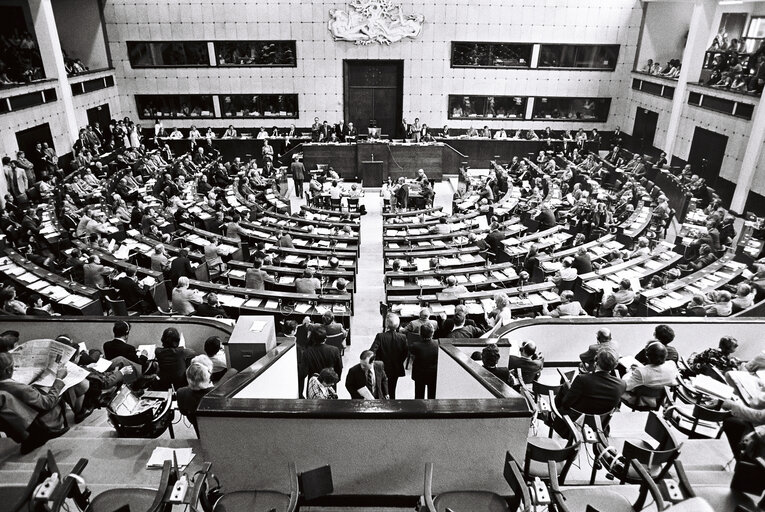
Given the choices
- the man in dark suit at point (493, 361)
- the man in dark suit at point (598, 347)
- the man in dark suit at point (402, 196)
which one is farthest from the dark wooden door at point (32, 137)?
the man in dark suit at point (598, 347)

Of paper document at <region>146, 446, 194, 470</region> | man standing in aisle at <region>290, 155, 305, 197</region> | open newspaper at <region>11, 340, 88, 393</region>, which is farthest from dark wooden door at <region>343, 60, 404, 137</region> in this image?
paper document at <region>146, 446, 194, 470</region>

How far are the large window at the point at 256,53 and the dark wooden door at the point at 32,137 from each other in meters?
7.99

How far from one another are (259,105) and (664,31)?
60.7 feet

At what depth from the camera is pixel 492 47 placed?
2322 centimetres

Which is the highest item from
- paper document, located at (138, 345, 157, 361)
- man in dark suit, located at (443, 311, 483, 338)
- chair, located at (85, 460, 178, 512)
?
chair, located at (85, 460, 178, 512)

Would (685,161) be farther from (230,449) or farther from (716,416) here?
(230,449)

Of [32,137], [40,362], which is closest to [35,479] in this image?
[40,362]

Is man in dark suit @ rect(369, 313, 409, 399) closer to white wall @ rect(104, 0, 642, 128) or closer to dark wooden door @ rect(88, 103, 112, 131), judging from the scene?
white wall @ rect(104, 0, 642, 128)

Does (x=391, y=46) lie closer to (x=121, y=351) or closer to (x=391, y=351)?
(x=391, y=351)

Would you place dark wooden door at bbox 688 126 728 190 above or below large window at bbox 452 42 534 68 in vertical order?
below

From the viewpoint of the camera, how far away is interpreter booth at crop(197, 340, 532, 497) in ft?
12.1

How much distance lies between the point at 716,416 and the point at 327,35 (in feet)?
71.6

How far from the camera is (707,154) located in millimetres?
18359

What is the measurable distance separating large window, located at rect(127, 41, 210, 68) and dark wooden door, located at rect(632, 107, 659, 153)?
19491mm
